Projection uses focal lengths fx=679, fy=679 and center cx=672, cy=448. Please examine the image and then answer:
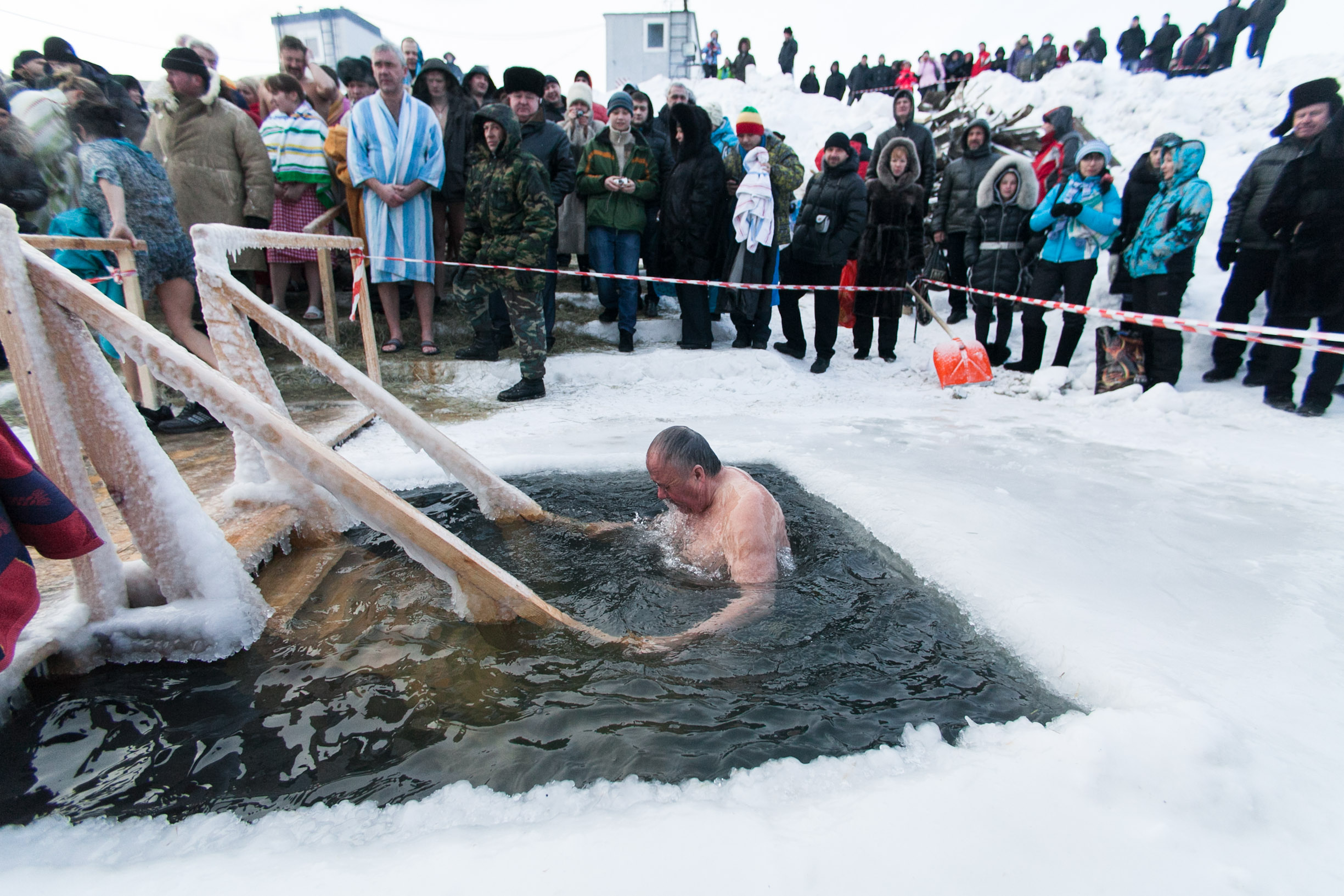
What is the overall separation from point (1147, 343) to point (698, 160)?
4346mm

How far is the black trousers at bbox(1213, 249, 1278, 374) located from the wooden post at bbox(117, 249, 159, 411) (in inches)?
320

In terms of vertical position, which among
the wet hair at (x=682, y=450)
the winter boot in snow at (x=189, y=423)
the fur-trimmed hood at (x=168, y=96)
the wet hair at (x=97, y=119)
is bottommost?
the winter boot in snow at (x=189, y=423)

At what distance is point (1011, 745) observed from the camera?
5.47 ft

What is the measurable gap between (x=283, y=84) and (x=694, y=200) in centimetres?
384

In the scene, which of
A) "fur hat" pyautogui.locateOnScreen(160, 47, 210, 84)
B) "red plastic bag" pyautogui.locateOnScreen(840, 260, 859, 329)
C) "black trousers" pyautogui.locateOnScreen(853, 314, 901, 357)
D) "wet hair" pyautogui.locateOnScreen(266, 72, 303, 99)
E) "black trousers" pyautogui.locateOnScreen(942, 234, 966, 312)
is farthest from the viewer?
"red plastic bag" pyautogui.locateOnScreen(840, 260, 859, 329)

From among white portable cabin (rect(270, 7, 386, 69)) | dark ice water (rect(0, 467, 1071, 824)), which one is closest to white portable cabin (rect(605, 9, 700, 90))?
white portable cabin (rect(270, 7, 386, 69))

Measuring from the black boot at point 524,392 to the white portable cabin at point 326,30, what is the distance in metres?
21.8

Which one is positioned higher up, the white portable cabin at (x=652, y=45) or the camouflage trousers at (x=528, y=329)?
the white portable cabin at (x=652, y=45)

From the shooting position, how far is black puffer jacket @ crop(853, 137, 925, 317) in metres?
7.09

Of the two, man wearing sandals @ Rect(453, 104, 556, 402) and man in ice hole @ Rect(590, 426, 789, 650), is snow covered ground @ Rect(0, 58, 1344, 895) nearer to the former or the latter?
man in ice hole @ Rect(590, 426, 789, 650)

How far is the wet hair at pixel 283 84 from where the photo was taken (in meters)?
6.08

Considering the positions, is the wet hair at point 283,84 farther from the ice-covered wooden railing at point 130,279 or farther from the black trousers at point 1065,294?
the black trousers at point 1065,294

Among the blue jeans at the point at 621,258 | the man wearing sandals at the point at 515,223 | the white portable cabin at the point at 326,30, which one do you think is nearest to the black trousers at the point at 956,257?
the blue jeans at the point at 621,258

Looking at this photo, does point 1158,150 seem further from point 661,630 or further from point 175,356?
point 175,356
